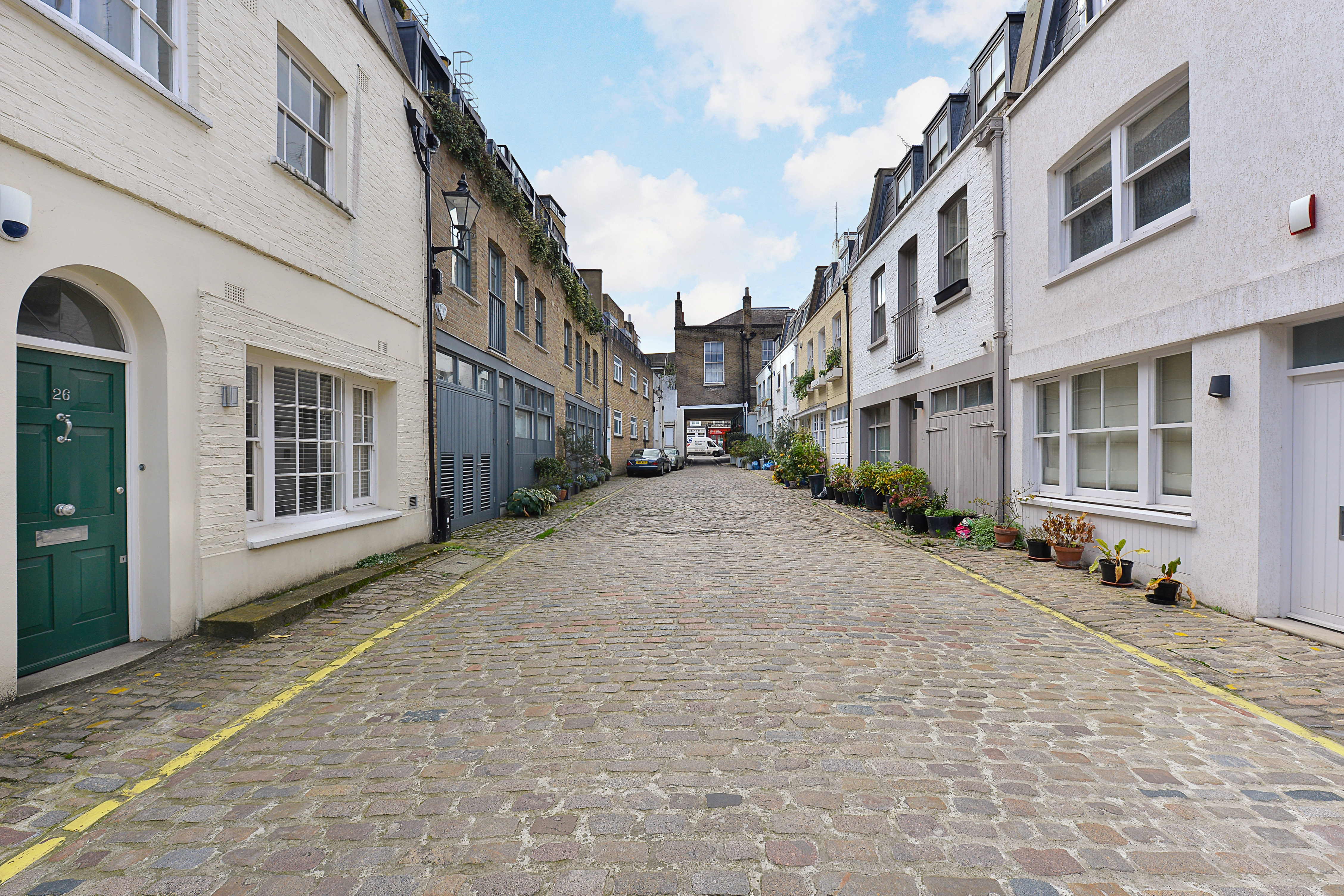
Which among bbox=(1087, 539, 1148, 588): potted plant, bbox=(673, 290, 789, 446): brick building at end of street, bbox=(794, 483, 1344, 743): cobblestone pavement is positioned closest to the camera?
bbox=(794, 483, 1344, 743): cobblestone pavement

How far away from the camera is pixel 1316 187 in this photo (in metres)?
4.72

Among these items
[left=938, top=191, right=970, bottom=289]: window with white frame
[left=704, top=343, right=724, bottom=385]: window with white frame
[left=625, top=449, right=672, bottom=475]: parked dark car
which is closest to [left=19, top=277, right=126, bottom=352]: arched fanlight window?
[left=938, top=191, right=970, bottom=289]: window with white frame

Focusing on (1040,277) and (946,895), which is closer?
(946,895)

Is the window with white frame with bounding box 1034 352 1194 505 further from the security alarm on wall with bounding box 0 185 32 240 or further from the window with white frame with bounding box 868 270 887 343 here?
the security alarm on wall with bounding box 0 185 32 240

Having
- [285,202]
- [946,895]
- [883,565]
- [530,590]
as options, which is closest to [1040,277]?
[883,565]

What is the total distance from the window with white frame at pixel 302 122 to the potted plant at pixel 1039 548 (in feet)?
30.7

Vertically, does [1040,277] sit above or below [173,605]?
above

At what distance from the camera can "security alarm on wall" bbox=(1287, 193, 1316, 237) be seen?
4.73 meters

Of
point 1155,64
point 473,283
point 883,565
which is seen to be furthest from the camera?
point 473,283

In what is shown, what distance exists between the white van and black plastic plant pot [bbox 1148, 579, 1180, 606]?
1509 inches

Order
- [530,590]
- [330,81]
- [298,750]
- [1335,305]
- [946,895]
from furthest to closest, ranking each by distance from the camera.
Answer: [330,81] → [530,590] → [1335,305] → [298,750] → [946,895]

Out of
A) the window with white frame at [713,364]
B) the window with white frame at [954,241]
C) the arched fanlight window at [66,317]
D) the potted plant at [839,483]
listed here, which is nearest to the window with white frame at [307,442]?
the arched fanlight window at [66,317]

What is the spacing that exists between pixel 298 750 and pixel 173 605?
2.49m

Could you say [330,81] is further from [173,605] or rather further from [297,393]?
[173,605]
